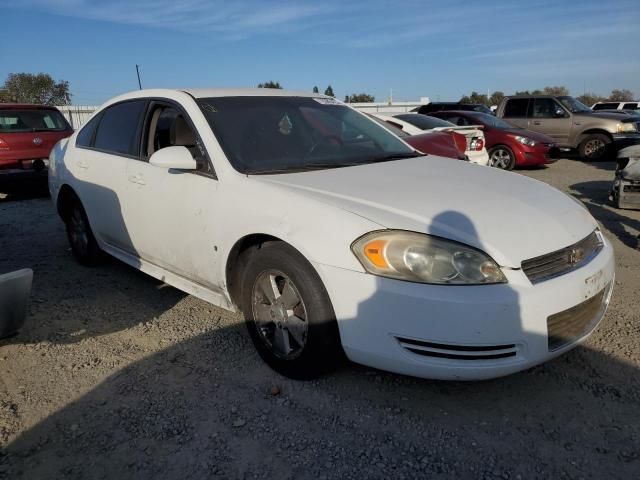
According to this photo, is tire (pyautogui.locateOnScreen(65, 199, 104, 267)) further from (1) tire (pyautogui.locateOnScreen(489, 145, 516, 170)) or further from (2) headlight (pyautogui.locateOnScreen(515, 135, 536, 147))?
(2) headlight (pyautogui.locateOnScreen(515, 135, 536, 147))

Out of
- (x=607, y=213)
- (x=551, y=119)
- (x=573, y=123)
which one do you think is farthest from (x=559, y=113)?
(x=607, y=213)

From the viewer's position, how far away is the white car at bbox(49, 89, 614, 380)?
2330 millimetres

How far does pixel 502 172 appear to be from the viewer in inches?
137

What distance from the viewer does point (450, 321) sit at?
227 centimetres

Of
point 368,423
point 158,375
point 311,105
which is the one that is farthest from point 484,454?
point 311,105

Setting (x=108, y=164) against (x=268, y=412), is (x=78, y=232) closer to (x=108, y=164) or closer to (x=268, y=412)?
(x=108, y=164)

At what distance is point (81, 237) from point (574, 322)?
4.19 meters

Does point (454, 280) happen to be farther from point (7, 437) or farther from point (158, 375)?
point (7, 437)

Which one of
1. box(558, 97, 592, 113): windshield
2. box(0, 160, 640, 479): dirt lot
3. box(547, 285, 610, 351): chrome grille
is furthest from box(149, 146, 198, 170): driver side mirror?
box(558, 97, 592, 113): windshield

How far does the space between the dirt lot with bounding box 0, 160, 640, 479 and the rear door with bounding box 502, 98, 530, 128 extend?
1123 centimetres

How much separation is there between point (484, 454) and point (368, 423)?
543mm

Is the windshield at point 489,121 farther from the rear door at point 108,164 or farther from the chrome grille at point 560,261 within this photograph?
the chrome grille at point 560,261

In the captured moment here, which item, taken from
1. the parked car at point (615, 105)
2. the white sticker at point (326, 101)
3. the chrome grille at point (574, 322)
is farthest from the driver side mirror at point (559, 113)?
the parked car at point (615, 105)

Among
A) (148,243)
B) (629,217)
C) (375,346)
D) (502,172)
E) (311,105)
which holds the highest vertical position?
(311,105)
